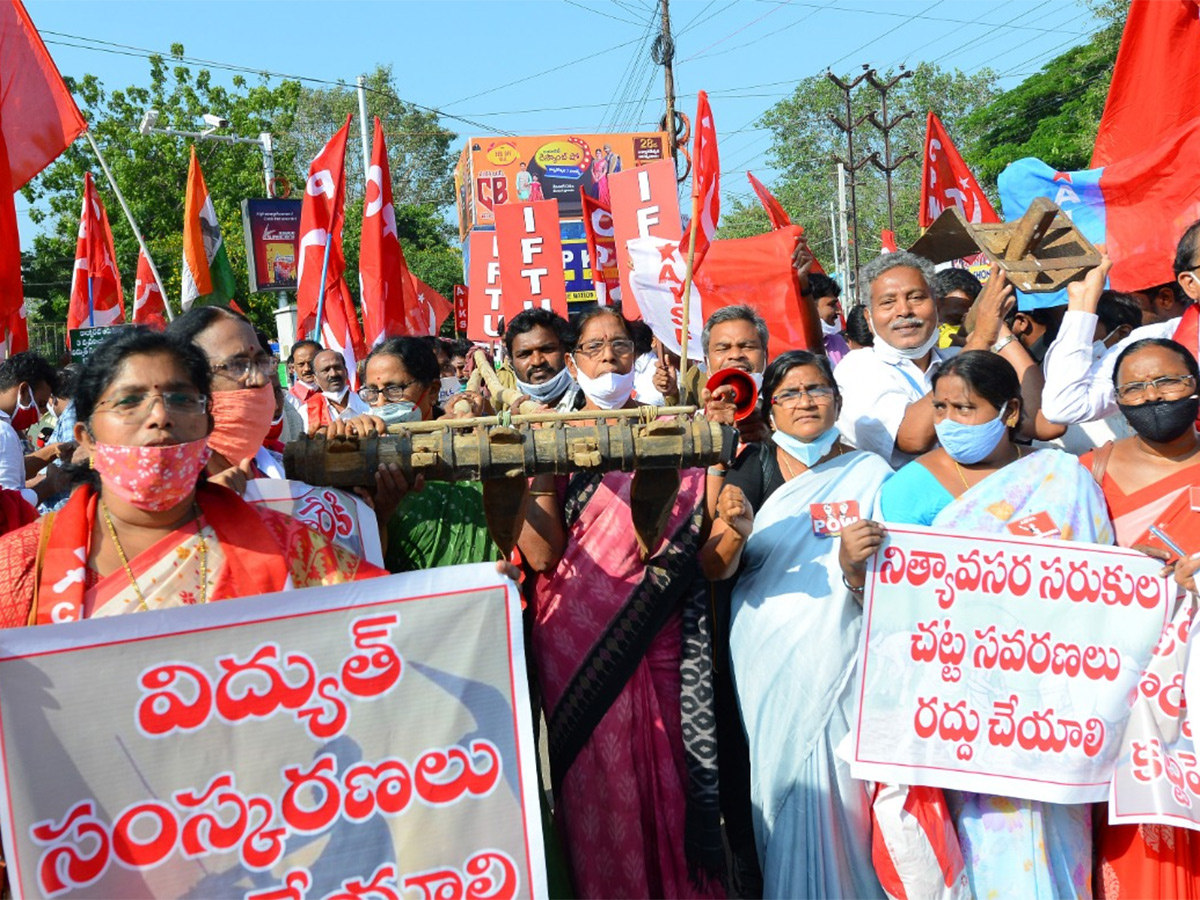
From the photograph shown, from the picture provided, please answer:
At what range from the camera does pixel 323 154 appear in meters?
8.34

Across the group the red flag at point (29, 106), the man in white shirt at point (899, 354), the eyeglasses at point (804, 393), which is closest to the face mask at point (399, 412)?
the eyeglasses at point (804, 393)

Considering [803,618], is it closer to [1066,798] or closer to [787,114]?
[1066,798]

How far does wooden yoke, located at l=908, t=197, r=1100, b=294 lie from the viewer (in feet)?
12.8

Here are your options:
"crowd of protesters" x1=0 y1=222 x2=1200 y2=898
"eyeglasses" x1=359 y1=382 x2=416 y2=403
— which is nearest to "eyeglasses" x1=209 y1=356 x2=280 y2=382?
"crowd of protesters" x1=0 y1=222 x2=1200 y2=898

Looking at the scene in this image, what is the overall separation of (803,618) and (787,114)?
166ft

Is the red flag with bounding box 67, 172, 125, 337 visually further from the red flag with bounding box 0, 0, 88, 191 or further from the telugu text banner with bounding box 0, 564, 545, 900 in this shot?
the telugu text banner with bounding box 0, 564, 545, 900

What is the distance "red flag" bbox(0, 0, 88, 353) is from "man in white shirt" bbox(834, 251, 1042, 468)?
10.0 ft

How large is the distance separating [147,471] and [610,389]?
184 centimetres

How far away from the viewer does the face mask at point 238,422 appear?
2.97m

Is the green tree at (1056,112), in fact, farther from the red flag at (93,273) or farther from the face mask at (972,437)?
the face mask at (972,437)

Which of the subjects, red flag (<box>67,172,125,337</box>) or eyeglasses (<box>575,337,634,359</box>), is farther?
red flag (<box>67,172,125,337</box>)

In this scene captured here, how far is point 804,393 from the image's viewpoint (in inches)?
142

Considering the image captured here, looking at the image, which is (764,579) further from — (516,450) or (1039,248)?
(1039,248)

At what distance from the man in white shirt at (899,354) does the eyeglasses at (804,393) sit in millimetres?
464
